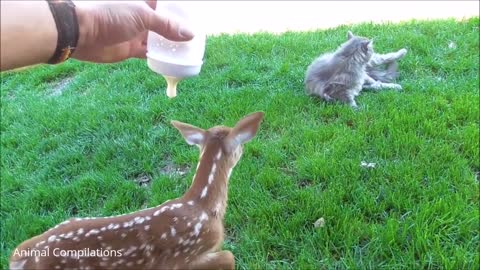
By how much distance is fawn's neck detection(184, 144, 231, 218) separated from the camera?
3.15 meters

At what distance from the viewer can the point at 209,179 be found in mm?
3160

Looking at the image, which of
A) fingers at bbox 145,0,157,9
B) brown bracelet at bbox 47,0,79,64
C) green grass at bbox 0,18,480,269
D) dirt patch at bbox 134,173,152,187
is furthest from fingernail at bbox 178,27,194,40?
dirt patch at bbox 134,173,152,187

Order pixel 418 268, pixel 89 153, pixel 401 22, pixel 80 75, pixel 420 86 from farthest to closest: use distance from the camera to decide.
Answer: pixel 401 22, pixel 80 75, pixel 420 86, pixel 89 153, pixel 418 268

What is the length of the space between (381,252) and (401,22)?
446cm

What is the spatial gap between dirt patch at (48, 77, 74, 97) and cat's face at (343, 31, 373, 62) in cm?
321

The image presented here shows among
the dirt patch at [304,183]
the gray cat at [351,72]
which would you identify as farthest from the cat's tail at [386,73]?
the dirt patch at [304,183]

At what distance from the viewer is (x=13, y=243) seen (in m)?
4.03

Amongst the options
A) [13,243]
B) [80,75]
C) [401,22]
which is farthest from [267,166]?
[401,22]

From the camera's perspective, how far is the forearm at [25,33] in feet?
8.88

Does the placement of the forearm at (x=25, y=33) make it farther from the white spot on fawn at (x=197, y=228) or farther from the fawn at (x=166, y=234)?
the white spot on fawn at (x=197, y=228)

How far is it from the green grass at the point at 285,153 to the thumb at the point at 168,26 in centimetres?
146

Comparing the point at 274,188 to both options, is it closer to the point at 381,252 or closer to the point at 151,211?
the point at 381,252

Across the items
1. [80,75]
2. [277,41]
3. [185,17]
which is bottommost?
[80,75]

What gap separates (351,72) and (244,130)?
3.05 m
